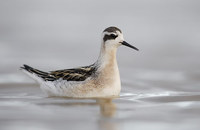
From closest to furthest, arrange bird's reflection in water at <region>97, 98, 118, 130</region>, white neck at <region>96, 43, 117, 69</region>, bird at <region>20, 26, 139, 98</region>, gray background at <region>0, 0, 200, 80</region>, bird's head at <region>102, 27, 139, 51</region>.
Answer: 1. bird's reflection in water at <region>97, 98, 118, 130</region>
2. bird at <region>20, 26, 139, 98</region>
3. bird's head at <region>102, 27, 139, 51</region>
4. white neck at <region>96, 43, 117, 69</region>
5. gray background at <region>0, 0, 200, 80</region>

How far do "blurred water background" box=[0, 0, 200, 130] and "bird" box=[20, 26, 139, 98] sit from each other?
0.33m

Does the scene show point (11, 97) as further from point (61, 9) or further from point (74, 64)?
point (61, 9)

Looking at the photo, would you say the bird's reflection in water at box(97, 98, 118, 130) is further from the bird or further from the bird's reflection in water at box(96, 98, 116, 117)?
the bird

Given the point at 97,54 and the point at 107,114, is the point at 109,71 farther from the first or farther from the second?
the point at 97,54

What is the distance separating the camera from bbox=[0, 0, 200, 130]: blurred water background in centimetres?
978

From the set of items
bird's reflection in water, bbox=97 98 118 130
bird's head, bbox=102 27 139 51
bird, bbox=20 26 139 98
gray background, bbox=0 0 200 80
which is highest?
gray background, bbox=0 0 200 80

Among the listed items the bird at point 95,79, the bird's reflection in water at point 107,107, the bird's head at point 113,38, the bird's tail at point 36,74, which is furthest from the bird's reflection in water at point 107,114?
the bird's tail at point 36,74

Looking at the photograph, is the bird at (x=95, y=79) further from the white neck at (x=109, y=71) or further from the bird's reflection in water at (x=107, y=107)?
the bird's reflection in water at (x=107, y=107)

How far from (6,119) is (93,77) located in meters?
2.98

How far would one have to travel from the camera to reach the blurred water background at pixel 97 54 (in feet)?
32.1

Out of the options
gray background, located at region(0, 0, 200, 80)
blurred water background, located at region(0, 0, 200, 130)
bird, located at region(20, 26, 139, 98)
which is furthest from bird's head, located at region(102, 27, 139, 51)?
gray background, located at region(0, 0, 200, 80)

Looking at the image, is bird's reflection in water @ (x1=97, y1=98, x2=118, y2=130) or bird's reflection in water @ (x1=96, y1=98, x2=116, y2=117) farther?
Result: bird's reflection in water @ (x1=96, y1=98, x2=116, y2=117)

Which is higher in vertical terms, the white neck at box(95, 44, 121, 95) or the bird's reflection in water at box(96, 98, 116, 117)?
the white neck at box(95, 44, 121, 95)

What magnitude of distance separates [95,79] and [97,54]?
454cm
